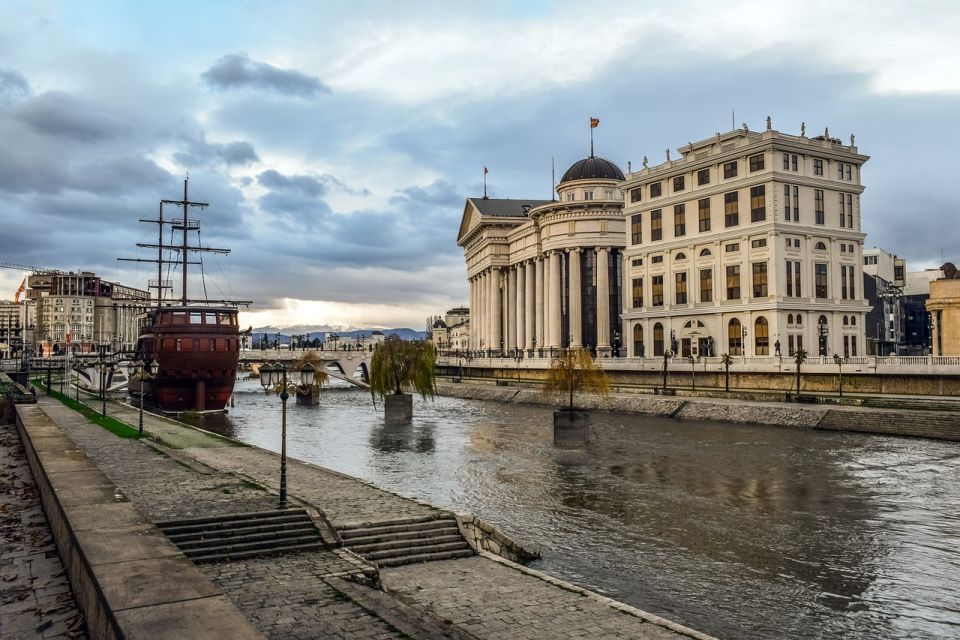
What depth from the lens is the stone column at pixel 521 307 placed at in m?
123

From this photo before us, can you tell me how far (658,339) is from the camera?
88.1 m

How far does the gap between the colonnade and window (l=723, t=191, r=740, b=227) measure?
28.0 meters

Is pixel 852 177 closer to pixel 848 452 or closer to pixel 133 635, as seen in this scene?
pixel 848 452

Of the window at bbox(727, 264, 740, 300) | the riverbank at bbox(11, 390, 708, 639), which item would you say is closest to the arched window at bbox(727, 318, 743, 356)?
the window at bbox(727, 264, 740, 300)

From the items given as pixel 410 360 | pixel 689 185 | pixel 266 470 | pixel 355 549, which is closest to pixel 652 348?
pixel 689 185

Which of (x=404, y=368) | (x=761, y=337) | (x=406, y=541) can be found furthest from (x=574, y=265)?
(x=406, y=541)

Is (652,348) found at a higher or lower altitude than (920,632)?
higher

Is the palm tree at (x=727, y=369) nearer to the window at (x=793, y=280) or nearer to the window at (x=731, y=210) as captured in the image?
the window at (x=793, y=280)

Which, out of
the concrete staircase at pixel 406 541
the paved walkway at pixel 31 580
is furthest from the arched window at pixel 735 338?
the paved walkway at pixel 31 580

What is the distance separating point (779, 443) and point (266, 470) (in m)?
30.3

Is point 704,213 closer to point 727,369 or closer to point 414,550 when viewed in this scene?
point 727,369

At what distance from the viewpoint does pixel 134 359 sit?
8656 centimetres

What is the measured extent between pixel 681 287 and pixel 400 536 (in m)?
70.2

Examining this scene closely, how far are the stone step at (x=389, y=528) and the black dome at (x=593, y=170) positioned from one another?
93346mm
